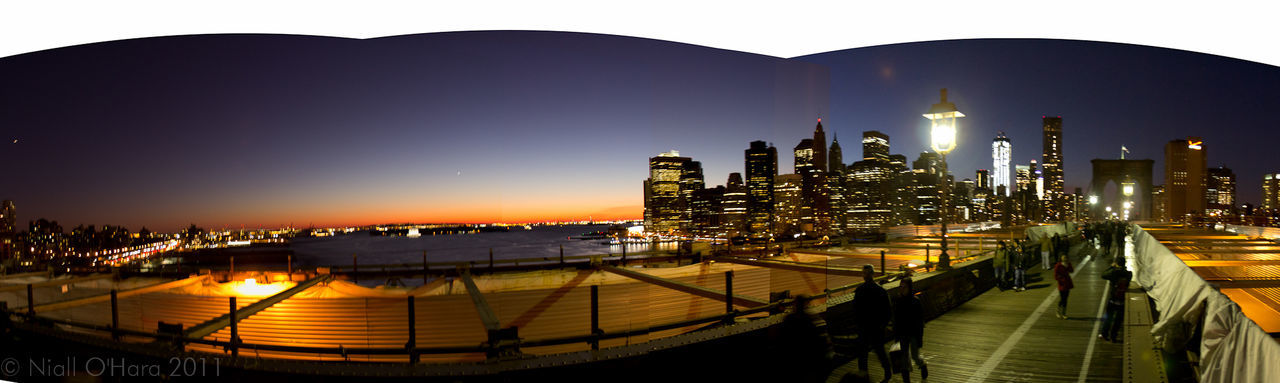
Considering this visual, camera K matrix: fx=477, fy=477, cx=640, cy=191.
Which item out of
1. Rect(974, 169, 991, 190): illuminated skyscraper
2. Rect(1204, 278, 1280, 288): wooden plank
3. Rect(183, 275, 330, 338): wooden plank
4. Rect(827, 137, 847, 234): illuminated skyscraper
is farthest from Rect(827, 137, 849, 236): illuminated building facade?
Rect(183, 275, 330, 338): wooden plank

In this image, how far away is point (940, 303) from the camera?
8398 mm

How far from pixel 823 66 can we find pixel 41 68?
10771 mm

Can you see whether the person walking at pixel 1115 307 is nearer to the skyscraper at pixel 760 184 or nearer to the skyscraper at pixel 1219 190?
the skyscraper at pixel 760 184

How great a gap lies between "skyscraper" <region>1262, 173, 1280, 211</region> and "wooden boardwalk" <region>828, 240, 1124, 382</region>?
3808 mm

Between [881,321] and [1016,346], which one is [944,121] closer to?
[1016,346]

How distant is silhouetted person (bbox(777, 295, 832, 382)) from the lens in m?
5.02

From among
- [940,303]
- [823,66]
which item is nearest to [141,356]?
[823,66]

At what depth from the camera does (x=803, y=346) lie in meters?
5.20

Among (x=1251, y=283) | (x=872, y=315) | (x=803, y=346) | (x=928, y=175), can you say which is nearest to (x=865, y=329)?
(x=872, y=315)

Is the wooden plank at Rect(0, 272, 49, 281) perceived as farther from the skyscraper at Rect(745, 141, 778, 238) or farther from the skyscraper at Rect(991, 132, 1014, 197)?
the skyscraper at Rect(991, 132, 1014, 197)

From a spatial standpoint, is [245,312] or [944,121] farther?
[245,312]

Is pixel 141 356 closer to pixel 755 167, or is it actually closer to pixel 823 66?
pixel 755 167

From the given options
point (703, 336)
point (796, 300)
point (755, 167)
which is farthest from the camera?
point (755, 167)

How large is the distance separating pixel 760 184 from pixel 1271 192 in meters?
12.2
